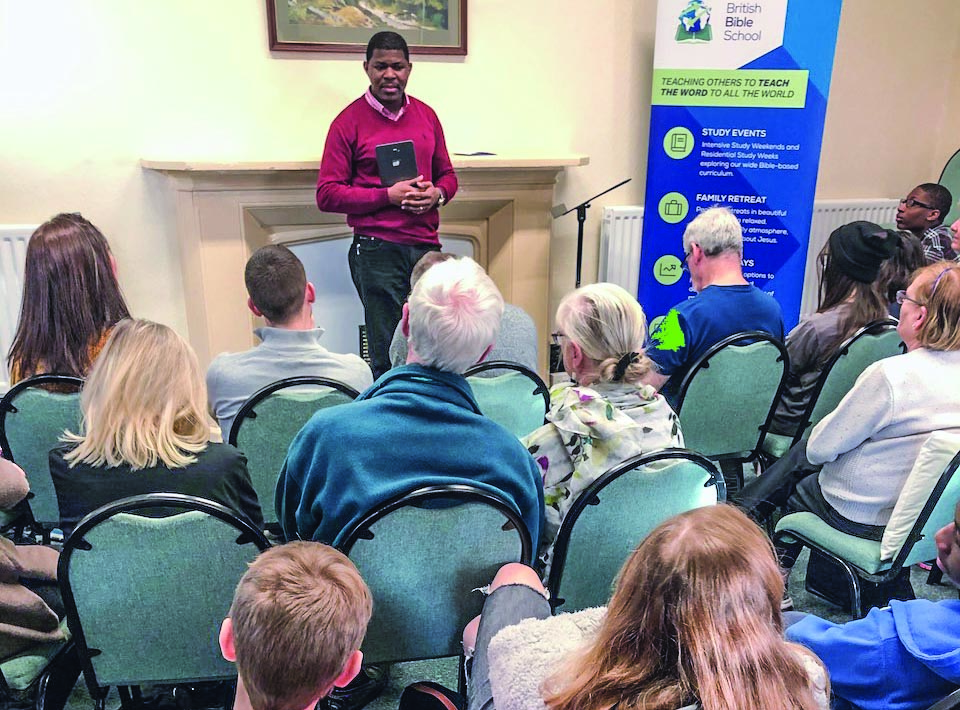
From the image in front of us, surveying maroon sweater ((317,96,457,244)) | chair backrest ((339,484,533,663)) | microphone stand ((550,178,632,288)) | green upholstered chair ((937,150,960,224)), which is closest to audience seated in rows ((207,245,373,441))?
chair backrest ((339,484,533,663))

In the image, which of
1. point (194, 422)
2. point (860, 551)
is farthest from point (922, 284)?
point (194, 422)

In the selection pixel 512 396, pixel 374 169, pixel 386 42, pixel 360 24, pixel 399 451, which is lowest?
pixel 512 396

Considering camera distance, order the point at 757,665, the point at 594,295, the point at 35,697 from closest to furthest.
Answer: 1. the point at 757,665
2. the point at 35,697
3. the point at 594,295

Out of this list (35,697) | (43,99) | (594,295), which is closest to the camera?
(35,697)

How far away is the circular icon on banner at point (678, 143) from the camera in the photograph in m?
3.74

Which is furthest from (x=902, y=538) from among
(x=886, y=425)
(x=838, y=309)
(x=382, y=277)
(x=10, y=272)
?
(x=10, y=272)

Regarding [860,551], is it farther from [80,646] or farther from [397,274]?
[397,274]

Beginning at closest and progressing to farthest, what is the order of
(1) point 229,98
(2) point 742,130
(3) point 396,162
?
(3) point 396,162
(1) point 229,98
(2) point 742,130

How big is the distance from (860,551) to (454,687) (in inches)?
42.9

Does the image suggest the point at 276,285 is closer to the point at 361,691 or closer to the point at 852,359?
the point at 361,691

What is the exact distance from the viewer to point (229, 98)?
3311mm

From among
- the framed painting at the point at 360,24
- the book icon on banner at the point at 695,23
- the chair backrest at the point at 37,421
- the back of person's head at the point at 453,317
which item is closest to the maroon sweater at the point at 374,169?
the framed painting at the point at 360,24

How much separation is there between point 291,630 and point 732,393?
5.67 feet

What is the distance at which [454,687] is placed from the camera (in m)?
1.86
